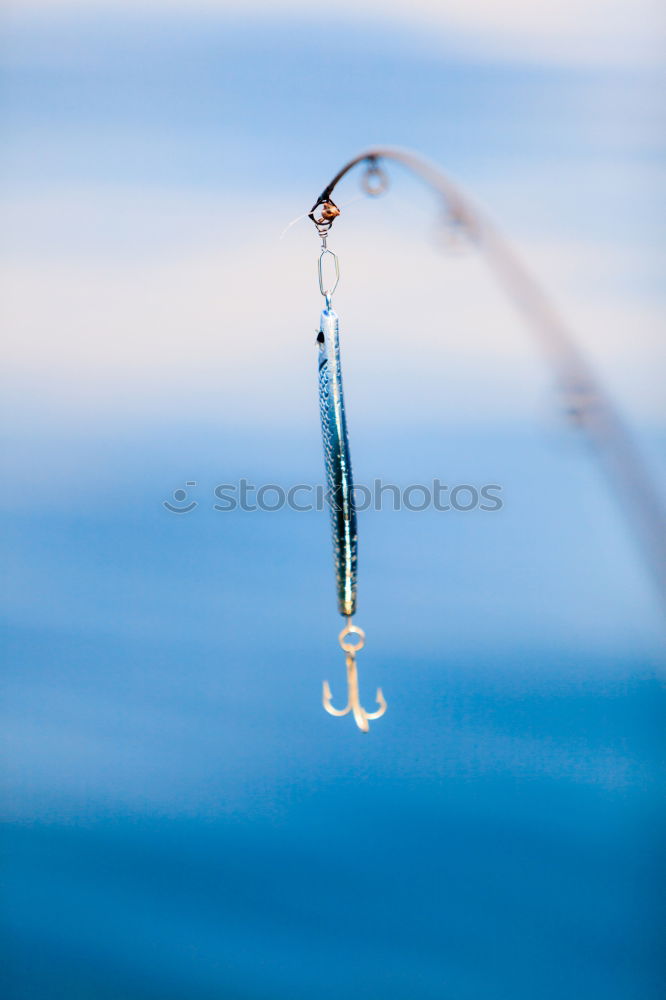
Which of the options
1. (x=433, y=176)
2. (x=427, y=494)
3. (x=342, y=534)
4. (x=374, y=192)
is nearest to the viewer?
(x=433, y=176)

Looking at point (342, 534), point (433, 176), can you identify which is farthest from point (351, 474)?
point (433, 176)

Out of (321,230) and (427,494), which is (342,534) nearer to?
(321,230)

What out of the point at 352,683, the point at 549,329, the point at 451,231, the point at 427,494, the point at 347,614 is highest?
the point at 427,494

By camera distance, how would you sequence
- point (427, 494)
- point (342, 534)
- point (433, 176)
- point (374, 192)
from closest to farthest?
1. point (433, 176)
2. point (374, 192)
3. point (342, 534)
4. point (427, 494)
